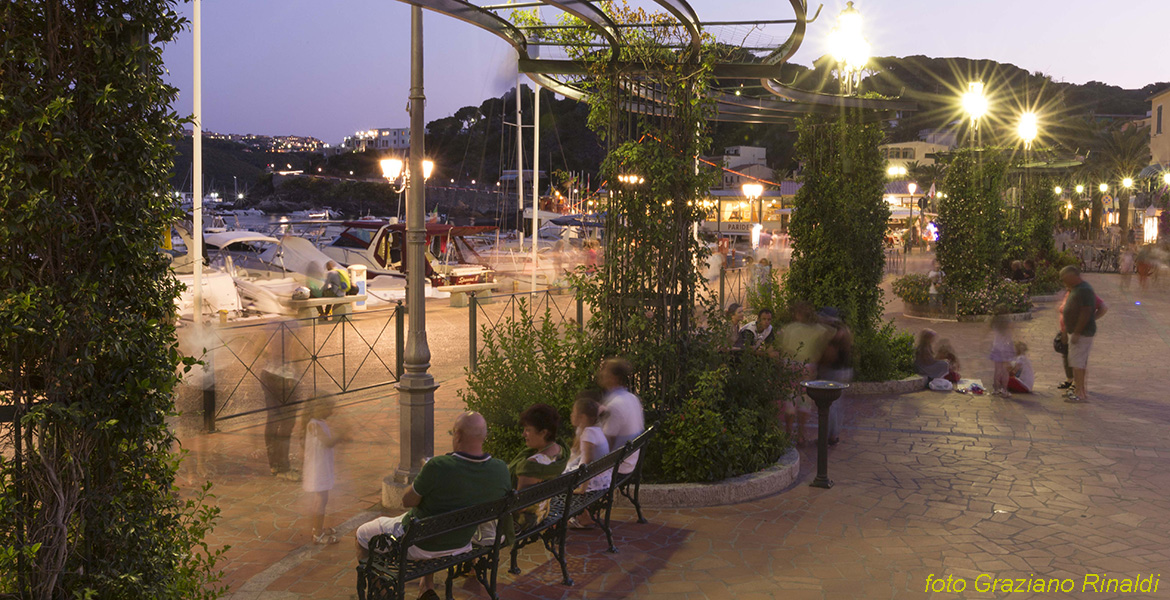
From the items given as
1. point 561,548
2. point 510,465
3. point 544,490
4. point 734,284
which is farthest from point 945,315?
point 544,490

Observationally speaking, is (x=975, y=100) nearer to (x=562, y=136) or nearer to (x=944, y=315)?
(x=944, y=315)

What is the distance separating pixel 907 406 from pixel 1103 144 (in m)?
58.0

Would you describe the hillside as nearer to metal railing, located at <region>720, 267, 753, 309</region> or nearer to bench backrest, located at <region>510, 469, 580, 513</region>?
metal railing, located at <region>720, 267, 753, 309</region>

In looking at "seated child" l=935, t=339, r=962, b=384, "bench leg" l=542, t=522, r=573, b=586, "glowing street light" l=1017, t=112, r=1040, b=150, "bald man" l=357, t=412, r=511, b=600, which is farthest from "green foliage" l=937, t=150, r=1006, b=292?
"bald man" l=357, t=412, r=511, b=600

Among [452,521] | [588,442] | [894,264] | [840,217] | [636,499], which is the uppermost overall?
[840,217]

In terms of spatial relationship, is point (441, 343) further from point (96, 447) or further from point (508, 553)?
point (96, 447)

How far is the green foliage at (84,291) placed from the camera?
9.89 ft

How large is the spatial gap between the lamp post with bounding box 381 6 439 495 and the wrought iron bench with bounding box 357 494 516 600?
1.83 meters

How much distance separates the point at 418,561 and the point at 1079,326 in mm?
8403

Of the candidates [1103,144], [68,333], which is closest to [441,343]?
[68,333]

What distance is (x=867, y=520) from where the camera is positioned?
606 cm

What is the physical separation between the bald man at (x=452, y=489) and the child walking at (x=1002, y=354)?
7.49 meters

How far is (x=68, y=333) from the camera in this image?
3076 mm

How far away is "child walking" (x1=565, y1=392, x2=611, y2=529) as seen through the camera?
555 cm
